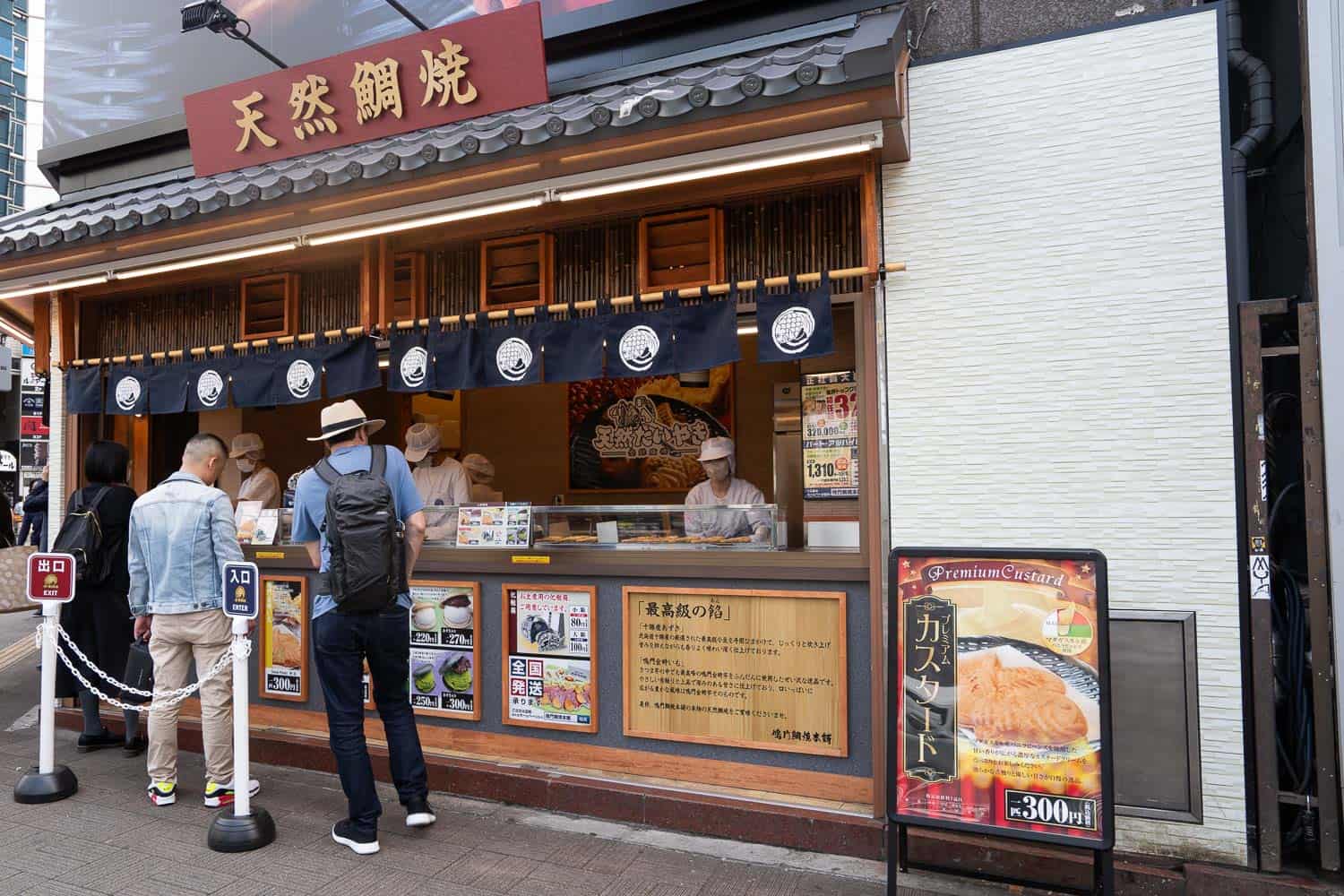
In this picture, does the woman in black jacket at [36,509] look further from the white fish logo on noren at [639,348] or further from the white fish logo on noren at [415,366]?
the white fish logo on noren at [639,348]

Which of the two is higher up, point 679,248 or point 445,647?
point 679,248

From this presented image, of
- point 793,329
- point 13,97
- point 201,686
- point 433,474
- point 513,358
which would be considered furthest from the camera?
point 13,97

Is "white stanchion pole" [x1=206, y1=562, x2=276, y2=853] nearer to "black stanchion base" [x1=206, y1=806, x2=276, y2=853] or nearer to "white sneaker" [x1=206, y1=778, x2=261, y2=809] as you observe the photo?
"black stanchion base" [x1=206, y1=806, x2=276, y2=853]

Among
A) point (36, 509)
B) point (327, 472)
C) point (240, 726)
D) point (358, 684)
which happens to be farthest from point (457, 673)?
point (36, 509)

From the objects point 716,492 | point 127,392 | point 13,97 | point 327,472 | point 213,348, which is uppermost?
point 13,97

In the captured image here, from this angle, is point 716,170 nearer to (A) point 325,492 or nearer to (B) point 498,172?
(B) point 498,172

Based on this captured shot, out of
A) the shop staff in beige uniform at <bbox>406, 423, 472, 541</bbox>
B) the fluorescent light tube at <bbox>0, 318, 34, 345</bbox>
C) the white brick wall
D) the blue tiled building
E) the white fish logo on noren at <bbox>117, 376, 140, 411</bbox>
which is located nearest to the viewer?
the white brick wall

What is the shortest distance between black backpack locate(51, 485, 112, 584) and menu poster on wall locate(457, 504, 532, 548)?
273 centimetres

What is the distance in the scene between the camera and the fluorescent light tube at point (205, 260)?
5879mm

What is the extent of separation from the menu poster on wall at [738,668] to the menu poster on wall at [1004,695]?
0.94 m

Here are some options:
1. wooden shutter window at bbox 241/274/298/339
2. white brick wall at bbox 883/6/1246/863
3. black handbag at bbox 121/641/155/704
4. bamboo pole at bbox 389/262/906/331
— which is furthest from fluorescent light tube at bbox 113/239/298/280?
white brick wall at bbox 883/6/1246/863

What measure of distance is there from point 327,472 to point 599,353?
5.67 feet

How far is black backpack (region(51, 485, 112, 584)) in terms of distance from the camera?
6.01 metres

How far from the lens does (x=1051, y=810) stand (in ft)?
11.2
